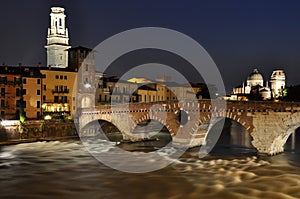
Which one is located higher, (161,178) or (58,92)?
(58,92)

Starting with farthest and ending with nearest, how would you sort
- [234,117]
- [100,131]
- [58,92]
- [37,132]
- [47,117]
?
[58,92]
[47,117]
[100,131]
[37,132]
[234,117]

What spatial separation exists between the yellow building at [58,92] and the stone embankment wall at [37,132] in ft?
25.1

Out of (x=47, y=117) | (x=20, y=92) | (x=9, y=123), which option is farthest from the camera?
(x=47, y=117)

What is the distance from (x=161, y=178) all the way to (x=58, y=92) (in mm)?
35631

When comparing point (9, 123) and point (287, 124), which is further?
point (9, 123)

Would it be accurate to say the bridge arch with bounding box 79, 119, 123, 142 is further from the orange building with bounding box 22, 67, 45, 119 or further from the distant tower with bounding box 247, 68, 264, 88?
the distant tower with bounding box 247, 68, 264, 88

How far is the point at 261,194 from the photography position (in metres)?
21.4

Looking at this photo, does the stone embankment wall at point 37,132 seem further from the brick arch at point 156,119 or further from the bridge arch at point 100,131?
the brick arch at point 156,119

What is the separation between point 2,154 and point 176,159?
1681 cm

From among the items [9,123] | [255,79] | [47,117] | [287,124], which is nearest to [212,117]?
[287,124]

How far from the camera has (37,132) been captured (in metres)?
45.9

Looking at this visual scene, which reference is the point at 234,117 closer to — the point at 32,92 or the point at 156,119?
the point at 156,119

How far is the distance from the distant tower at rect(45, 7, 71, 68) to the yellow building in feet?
38.2

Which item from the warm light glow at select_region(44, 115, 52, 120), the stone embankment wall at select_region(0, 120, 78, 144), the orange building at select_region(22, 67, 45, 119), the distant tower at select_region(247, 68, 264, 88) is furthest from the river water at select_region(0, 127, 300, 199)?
the distant tower at select_region(247, 68, 264, 88)
